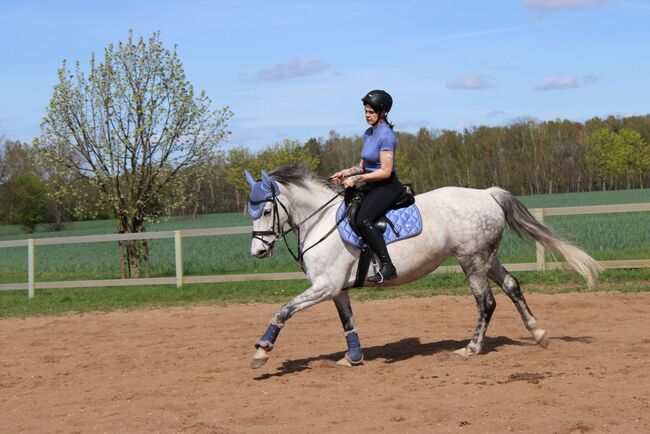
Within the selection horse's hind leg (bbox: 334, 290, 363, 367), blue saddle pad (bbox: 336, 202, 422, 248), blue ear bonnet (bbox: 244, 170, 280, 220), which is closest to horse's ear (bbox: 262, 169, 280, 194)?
blue ear bonnet (bbox: 244, 170, 280, 220)

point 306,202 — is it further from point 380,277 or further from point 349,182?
point 380,277

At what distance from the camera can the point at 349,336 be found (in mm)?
8047

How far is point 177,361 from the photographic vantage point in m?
8.93

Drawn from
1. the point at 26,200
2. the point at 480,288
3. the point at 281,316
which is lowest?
the point at 281,316

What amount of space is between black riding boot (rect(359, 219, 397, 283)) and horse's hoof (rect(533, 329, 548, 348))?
1709mm

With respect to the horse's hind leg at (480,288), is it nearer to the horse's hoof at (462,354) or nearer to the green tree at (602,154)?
the horse's hoof at (462,354)

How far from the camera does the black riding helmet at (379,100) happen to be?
24.9ft

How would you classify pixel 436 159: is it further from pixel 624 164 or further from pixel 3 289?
pixel 3 289

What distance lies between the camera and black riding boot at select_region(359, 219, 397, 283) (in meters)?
7.64

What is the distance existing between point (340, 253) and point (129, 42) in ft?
45.6

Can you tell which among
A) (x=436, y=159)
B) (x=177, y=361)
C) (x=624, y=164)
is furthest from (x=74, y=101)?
(x=436, y=159)

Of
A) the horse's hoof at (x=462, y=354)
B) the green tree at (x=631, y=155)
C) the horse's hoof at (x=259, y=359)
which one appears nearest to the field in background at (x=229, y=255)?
the horse's hoof at (x=462, y=354)

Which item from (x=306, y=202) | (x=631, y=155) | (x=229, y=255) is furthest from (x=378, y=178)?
(x=631, y=155)

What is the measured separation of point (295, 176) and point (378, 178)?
98 cm
